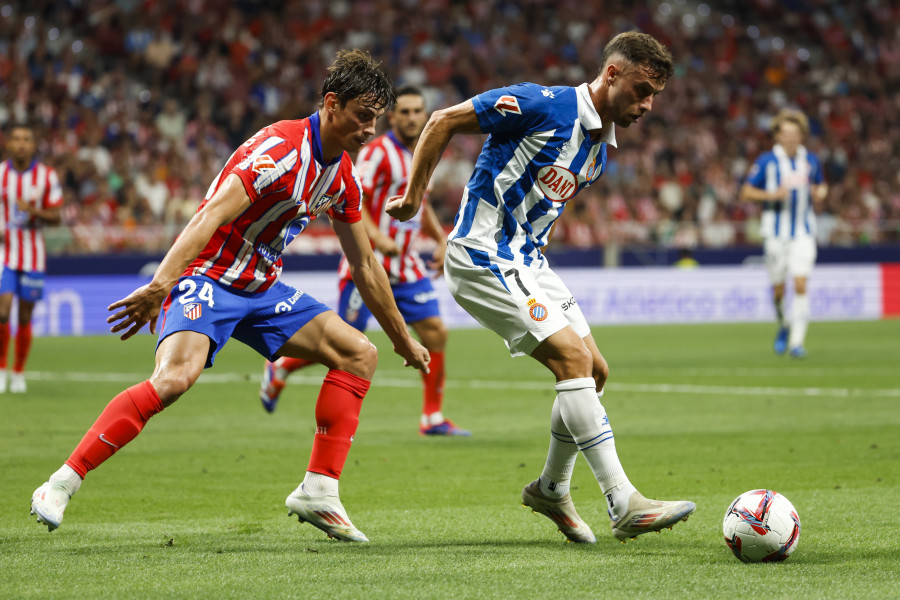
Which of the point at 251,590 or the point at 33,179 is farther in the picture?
the point at 33,179

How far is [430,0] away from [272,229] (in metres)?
22.9

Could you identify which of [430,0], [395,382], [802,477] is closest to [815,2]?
[430,0]

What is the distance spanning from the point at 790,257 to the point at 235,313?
11.1 m

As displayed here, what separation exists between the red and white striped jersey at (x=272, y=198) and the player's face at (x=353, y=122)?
0.12 metres

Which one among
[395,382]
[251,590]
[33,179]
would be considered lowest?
[395,382]

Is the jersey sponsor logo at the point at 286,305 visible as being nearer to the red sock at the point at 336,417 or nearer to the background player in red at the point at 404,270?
the red sock at the point at 336,417

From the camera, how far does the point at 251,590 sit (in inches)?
151

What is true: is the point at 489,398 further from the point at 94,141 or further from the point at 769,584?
the point at 94,141

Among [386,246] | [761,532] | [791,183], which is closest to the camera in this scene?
[761,532]

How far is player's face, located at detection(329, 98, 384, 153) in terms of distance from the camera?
15.9 ft

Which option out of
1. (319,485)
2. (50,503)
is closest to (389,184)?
(319,485)

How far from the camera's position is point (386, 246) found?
26.5 ft

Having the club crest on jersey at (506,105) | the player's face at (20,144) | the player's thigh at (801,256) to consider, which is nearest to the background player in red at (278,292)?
the club crest on jersey at (506,105)

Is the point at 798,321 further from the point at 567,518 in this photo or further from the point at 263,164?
the point at 263,164
